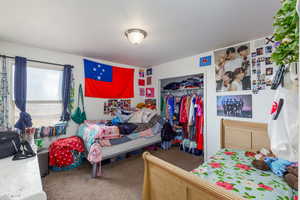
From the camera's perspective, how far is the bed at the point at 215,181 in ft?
3.07

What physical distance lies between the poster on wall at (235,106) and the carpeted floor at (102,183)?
1.19 metres

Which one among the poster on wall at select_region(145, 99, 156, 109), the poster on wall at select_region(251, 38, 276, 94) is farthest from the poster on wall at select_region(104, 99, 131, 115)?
the poster on wall at select_region(251, 38, 276, 94)

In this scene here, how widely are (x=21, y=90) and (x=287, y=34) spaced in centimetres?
342

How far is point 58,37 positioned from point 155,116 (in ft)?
8.30

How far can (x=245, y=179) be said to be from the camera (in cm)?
136

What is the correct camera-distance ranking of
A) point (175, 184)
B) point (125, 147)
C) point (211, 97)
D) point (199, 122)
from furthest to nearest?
point (199, 122) < point (211, 97) < point (125, 147) < point (175, 184)

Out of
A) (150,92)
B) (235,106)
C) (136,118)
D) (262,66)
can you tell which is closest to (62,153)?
(136,118)

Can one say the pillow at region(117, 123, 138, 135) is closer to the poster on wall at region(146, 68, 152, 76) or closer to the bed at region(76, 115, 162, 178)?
the bed at region(76, 115, 162, 178)

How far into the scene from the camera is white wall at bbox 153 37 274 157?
7.41 ft

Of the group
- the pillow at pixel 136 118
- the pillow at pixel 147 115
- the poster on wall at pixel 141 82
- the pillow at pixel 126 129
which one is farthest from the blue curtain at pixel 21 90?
→ the poster on wall at pixel 141 82

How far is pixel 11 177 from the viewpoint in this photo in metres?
1.06

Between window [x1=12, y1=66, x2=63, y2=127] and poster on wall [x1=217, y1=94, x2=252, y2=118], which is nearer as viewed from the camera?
poster on wall [x1=217, y1=94, x2=252, y2=118]

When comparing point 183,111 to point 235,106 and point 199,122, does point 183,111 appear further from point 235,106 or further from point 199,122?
point 235,106

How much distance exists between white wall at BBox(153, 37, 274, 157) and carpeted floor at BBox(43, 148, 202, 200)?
2.03 ft
